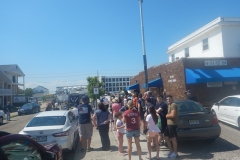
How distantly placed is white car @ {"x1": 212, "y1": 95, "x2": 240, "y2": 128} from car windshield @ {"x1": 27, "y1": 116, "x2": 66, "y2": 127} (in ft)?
23.3

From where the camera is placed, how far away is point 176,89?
1661 centimetres

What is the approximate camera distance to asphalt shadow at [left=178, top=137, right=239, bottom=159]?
6547 mm

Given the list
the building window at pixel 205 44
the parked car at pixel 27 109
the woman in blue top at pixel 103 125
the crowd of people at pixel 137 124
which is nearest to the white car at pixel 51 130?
the crowd of people at pixel 137 124

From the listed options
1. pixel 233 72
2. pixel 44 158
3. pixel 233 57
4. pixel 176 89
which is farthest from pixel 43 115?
pixel 233 57

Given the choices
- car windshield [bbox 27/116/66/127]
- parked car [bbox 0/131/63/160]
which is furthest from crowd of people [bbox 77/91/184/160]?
parked car [bbox 0/131/63/160]

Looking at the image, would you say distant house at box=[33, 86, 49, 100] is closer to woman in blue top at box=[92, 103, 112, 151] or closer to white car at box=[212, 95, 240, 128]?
white car at box=[212, 95, 240, 128]

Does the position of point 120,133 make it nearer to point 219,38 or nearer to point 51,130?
point 51,130

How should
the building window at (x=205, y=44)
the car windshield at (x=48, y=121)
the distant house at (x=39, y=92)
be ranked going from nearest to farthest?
the car windshield at (x=48, y=121)
the building window at (x=205, y=44)
the distant house at (x=39, y=92)

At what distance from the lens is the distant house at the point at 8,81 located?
146 ft

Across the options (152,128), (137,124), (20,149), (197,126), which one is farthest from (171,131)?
(20,149)

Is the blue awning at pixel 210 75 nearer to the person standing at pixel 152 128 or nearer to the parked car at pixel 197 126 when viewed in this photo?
the parked car at pixel 197 126

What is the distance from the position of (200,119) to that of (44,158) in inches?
200

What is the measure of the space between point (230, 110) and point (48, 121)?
774cm

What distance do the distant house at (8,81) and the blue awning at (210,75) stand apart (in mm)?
38152
